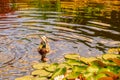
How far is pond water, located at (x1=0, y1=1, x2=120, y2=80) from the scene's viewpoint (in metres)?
9.39

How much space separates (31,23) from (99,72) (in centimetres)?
791

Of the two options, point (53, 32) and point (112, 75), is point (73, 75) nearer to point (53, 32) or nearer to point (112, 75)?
point (112, 75)

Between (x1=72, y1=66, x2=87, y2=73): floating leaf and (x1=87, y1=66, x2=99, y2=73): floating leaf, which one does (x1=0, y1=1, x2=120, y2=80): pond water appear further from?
(x1=87, y1=66, x2=99, y2=73): floating leaf

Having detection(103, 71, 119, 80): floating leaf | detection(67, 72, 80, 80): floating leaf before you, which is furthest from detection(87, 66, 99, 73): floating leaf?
detection(103, 71, 119, 80): floating leaf

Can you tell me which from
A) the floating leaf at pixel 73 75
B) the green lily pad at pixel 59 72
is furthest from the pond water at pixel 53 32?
the floating leaf at pixel 73 75

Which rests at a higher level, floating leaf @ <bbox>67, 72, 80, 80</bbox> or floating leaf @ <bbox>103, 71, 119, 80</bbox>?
floating leaf @ <bbox>103, 71, 119, 80</bbox>

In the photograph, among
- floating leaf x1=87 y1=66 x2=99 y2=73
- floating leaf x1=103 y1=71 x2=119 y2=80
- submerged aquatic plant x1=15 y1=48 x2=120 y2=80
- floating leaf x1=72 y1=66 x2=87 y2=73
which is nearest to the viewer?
floating leaf x1=103 y1=71 x2=119 y2=80

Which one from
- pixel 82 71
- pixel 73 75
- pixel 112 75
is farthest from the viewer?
pixel 82 71

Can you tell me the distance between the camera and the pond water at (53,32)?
939cm

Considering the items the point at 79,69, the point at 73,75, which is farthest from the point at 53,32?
the point at 73,75

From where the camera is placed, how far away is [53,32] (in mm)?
12461

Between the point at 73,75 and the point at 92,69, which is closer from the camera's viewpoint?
the point at 73,75

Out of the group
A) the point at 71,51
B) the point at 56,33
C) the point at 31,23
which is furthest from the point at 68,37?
the point at 31,23

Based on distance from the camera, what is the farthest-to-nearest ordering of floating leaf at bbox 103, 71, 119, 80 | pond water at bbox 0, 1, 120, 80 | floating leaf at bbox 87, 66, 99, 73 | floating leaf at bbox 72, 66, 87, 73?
1. pond water at bbox 0, 1, 120, 80
2. floating leaf at bbox 72, 66, 87, 73
3. floating leaf at bbox 87, 66, 99, 73
4. floating leaf at bbox 103, 71, 119, 80
